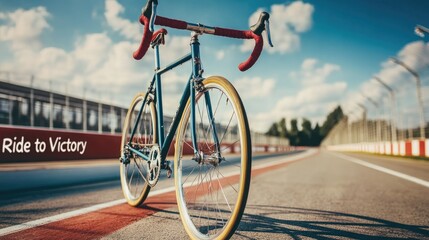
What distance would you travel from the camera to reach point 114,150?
653 centimetres

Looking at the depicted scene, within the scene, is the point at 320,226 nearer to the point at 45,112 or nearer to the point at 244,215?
the point at 244,215

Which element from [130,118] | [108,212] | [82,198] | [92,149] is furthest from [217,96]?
[92,149]

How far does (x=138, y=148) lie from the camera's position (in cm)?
369

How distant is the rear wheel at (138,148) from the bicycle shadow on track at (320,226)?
3.90 feet

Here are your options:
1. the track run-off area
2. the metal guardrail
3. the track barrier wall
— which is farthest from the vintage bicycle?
the metal guardrail

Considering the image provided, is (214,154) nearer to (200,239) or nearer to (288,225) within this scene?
(200,239)

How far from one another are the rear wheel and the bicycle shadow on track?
3.90ft

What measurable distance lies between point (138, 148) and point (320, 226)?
83.3 inches

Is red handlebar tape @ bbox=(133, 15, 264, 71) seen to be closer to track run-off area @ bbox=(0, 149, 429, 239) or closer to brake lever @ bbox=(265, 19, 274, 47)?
brake lever @ bbox=(265, 19, 274, 47)

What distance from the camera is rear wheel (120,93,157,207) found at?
336cm

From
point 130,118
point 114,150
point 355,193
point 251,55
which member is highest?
point 251,55

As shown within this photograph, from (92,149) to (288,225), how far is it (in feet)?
14.2

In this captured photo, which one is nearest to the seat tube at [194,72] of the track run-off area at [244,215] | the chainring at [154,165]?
the chainring at [154,165]

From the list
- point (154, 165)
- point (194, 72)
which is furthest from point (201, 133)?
point (154, 165)
